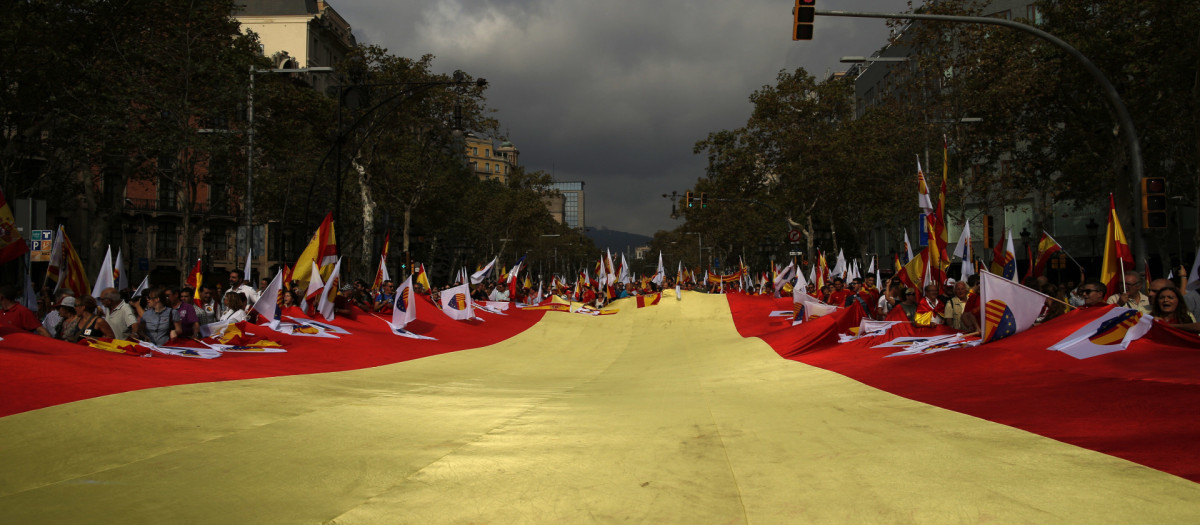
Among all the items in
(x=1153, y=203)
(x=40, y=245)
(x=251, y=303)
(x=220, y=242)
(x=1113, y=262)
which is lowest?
(x=251, y=303)

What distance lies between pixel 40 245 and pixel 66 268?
709 millimetres

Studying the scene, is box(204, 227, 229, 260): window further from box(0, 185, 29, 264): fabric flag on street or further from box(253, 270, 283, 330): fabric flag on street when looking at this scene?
box(0, 185, 29, 264): fabric flag on street

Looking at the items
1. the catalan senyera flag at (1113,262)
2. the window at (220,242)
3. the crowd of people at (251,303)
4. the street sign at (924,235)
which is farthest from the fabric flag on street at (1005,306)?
the window at (220,242)

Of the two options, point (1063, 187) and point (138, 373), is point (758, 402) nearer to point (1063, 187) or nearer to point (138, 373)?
point (138, 373)

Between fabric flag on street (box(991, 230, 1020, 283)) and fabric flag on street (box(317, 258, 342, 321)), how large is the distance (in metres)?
13.0

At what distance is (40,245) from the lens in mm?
15383

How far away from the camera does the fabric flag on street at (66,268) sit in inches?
582

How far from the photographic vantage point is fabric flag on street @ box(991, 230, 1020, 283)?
52.3 ft

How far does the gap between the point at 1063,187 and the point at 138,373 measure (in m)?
37.0

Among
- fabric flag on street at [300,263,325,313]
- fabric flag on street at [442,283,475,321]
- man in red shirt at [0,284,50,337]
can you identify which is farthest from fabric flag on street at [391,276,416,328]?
man in red shirt at [0,284,50,337]

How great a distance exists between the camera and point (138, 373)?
28.7ft

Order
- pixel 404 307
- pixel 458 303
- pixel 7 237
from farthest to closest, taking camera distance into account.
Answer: pixel 458 303 < pixel 404 307 < pixel 7 237

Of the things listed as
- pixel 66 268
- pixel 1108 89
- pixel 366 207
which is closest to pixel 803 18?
pixel 1108 89

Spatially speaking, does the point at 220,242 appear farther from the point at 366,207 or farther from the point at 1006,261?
the point at 1006,261
